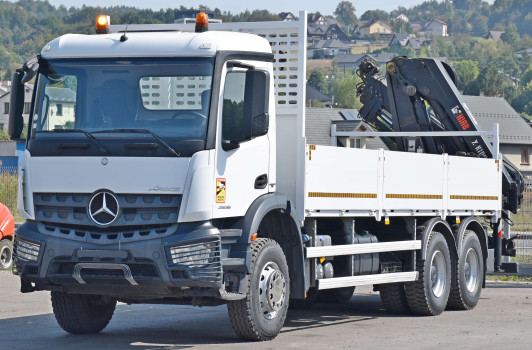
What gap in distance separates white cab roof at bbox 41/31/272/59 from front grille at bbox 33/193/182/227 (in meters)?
1.47

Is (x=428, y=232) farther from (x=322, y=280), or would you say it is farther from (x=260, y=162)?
(x=260, y=162)

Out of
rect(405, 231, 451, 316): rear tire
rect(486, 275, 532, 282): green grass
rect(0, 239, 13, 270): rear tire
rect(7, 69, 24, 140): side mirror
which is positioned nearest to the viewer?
rect(7, 69, 24, 140): side mirror

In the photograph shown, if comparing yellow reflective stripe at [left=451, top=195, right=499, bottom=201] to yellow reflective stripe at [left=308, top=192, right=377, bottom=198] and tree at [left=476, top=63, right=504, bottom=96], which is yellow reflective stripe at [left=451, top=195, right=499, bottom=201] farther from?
tree at [left=476, top=63, right=504, bottom=96]

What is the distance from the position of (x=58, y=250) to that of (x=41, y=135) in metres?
1.21

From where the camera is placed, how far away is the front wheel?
1163 centimetres

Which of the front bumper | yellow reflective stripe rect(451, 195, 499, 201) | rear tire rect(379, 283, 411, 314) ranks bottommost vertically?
rear tire rect(379, 283, 411, 314)

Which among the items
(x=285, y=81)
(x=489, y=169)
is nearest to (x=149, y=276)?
(x=285, y=81)

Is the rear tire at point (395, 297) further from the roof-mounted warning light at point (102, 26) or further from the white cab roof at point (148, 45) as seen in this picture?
the roof-mounted warning light at point (102, 26)

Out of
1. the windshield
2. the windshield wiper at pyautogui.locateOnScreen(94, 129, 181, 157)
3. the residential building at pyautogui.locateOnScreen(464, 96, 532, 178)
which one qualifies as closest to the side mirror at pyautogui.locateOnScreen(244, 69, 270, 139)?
the windshield

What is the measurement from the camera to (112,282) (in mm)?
11141

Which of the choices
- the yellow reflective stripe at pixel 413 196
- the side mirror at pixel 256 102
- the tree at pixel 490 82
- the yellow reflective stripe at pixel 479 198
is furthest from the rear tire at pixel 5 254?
the tree at pixel 490 82

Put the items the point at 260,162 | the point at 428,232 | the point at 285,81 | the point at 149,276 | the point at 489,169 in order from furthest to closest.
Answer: the point at 489,169 < the point at 428,232 < the point at 285,81 < the point at 260,162 < the point at 149,276

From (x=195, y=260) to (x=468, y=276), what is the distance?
681cm

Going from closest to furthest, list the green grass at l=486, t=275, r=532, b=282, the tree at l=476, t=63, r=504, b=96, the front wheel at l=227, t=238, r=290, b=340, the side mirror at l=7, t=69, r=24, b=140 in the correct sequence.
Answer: the side mirror at l=7, t=69, r=24, b=140 → the front wheel at l=227, t=238, r=290, b=340 → the green grass at l=486, t=275, r=532, b=282 → the tree at l=476, t=63, r=504, b=96
